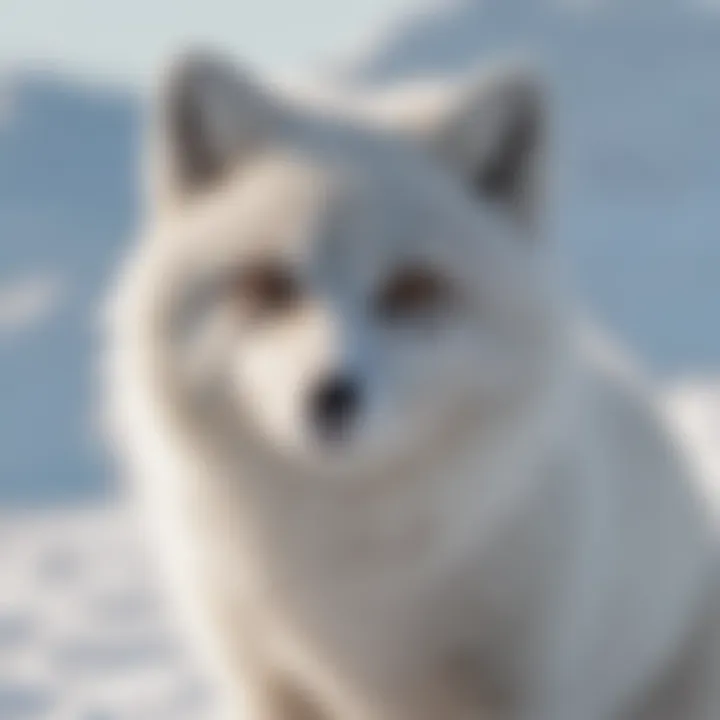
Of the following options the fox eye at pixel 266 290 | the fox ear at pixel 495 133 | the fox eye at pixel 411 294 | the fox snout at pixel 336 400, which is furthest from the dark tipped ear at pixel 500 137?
the fox snout at pixel 336 400

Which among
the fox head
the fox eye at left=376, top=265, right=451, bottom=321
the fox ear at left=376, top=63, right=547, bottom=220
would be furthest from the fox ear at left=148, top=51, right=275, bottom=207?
the fox eye at left=376, top=265, right=451, bottom=321

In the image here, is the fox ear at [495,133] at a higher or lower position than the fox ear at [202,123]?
lower

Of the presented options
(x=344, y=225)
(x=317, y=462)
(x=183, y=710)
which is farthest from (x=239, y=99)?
(x=183, y=710)

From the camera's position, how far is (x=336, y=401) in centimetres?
349

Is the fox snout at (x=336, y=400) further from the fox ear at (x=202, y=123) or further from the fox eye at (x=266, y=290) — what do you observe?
the fox ear at (x=202, y=123)

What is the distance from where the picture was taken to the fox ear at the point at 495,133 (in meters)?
3.96

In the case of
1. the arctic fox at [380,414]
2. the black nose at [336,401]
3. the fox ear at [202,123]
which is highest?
the fox ear at [202,123]

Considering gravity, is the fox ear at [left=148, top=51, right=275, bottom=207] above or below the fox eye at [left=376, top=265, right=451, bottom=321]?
above

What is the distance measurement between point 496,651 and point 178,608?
0.82 metres

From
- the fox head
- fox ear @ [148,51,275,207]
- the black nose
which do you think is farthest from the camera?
fox ear @ [148,51,275,207]

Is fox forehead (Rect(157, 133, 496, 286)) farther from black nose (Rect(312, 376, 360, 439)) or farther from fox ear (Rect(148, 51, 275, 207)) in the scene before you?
black nose (Rect(312, 376, 360, 439))

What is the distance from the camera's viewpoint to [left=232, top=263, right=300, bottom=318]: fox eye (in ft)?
12.1

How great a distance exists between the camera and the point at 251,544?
4023mm

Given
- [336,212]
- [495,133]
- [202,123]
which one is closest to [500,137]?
[495,133]
